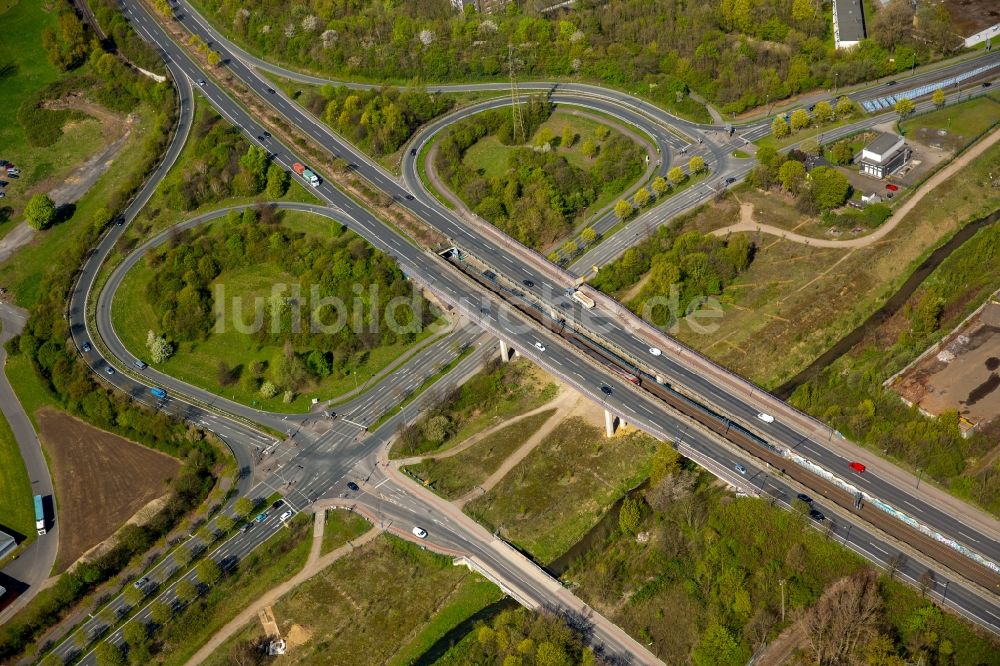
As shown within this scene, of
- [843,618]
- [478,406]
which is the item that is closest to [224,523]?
[478,406]

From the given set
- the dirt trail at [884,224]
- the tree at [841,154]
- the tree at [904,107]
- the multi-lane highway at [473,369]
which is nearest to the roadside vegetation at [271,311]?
the multi-lane highway at [473,369]

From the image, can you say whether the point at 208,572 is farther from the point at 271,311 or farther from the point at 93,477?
the point at 271,311

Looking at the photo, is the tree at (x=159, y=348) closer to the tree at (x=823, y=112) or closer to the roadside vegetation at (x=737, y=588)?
the roadside vegetation at (x=737, y=588)

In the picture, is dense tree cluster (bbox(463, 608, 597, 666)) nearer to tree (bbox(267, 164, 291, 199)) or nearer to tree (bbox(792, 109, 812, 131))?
tree (bbox(267, 164, 291, 199))

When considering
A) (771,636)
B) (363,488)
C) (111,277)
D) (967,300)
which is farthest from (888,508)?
(111,277)

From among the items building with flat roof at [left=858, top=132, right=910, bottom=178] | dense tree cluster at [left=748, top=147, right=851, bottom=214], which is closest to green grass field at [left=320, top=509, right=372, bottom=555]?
dense tree cluster at [left=748, top=147, right=851, bottom=214]
